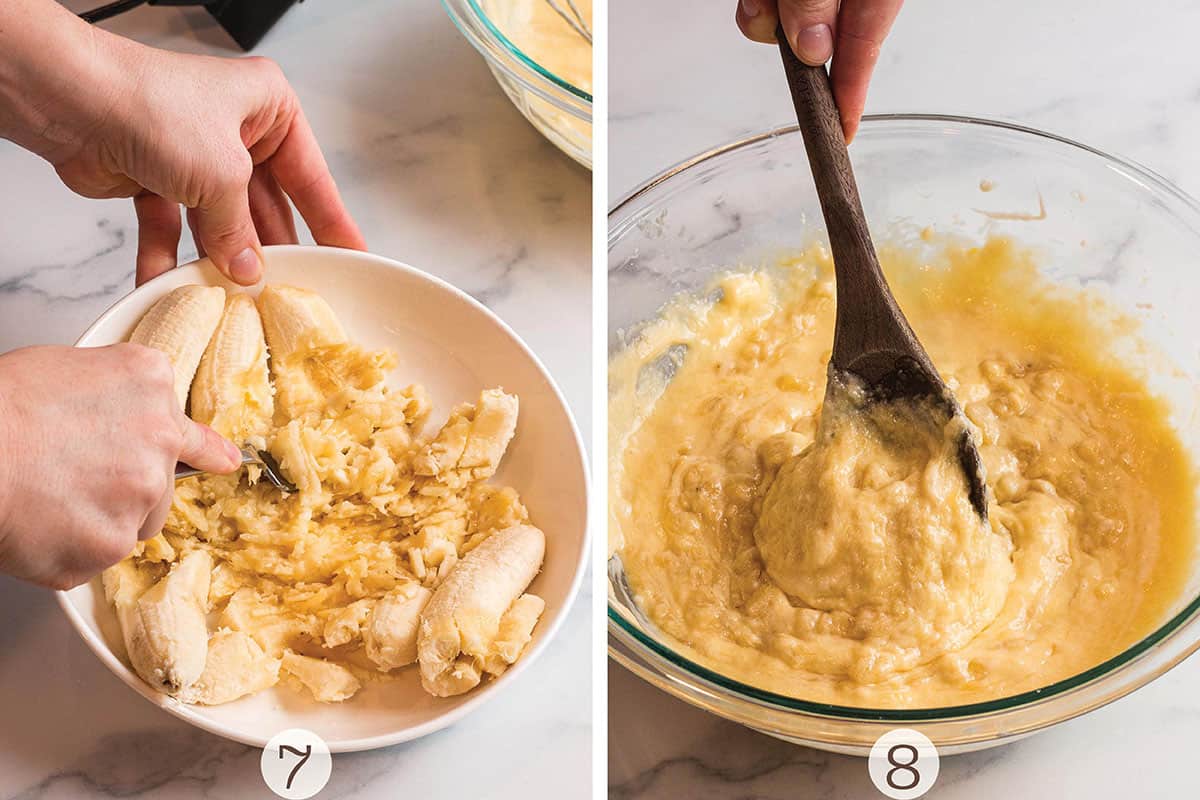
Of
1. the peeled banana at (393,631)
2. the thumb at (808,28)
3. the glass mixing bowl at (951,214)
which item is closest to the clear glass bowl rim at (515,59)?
the glass mixing bowl at (951,214)

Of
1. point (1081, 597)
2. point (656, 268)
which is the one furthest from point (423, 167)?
point (1081, 597)

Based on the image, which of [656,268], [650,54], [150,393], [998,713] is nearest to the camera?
[998,713]

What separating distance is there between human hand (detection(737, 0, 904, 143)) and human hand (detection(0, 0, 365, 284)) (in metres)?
0.45

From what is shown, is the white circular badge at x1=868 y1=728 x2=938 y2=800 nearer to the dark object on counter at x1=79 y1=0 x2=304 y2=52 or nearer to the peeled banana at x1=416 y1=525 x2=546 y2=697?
the peeled banana at x1=416 y1=525 x2=546 y2=697

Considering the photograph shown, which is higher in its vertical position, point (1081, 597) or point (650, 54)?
point (650, 54)

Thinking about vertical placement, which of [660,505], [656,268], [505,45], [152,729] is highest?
[505,45]

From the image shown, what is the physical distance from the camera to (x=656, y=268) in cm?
104

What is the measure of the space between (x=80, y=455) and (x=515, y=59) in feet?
1.72

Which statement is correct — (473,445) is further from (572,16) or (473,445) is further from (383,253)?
(572,16)

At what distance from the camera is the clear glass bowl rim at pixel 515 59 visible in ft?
3.39

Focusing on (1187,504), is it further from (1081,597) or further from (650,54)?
(650,54)

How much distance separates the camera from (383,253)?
1.18 metres

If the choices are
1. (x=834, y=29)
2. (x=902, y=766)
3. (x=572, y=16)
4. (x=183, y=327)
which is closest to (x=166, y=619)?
(x=183, y=327)

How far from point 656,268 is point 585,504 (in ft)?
0.78
